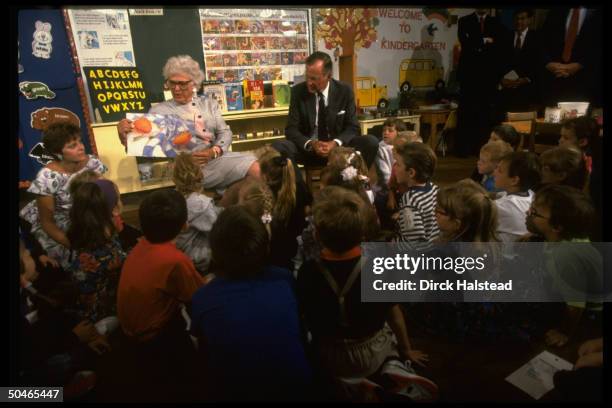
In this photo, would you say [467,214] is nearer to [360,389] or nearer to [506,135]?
[360,389]

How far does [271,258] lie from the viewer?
1.95 metres

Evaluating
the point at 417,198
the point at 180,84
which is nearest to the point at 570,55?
the point at 417,198

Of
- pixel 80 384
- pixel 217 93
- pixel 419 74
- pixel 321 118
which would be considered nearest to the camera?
pixel 80 384

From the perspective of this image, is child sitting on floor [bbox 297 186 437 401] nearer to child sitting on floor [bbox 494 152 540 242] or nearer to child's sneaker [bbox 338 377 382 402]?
child's sneaker [bbox 338 377 382 402]

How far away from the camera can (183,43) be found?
3.91m

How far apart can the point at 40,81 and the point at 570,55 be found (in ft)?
15.7

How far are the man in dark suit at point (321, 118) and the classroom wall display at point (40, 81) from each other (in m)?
1.96

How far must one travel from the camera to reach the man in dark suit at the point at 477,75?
4.56m

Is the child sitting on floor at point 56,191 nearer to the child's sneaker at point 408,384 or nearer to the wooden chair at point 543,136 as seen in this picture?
the child's sneaker at point 408,384

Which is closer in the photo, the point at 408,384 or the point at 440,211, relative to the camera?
the point at 408,384

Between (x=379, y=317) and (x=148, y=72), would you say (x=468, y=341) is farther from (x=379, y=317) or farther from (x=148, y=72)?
(x=148, y=72)

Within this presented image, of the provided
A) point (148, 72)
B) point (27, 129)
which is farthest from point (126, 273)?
point (148, 72)

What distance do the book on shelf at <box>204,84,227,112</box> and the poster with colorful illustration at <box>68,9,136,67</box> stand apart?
2.40ft

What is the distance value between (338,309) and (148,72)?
342 centimetres
